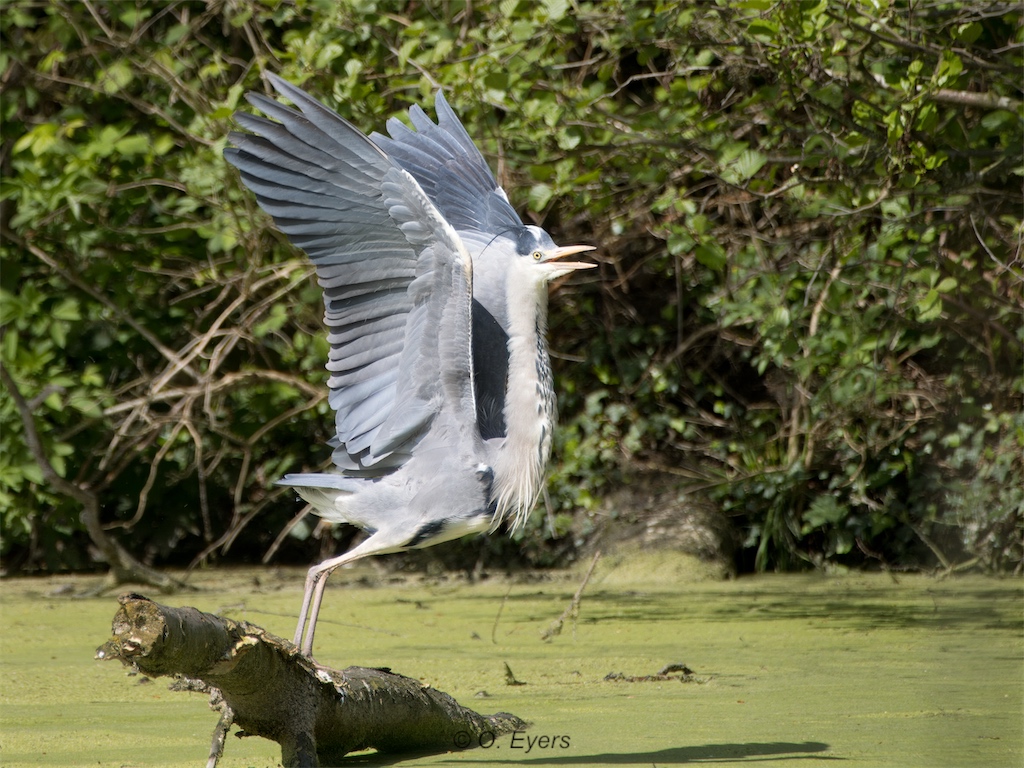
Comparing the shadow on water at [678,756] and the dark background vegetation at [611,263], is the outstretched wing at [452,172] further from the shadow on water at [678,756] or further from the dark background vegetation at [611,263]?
the shadow on water at [678,756]

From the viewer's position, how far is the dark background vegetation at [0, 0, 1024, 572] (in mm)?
4012

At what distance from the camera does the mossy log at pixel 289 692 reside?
6.26 feet

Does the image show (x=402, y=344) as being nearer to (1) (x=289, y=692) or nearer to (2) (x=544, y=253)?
(2) (x=544, y=253)

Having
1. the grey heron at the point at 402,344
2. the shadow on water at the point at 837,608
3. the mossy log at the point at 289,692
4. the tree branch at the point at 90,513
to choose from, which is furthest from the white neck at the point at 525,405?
the tree branch at the point at 90,513

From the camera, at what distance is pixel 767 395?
604 centimetres

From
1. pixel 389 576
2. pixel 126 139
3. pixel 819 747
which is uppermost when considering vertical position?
pixel 126 139

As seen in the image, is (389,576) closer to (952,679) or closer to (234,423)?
(234,423)

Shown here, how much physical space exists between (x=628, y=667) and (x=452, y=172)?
1.48m

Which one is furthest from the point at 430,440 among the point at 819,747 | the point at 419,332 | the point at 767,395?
the point at 767,395

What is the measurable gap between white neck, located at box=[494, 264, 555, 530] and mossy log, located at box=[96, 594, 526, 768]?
50 centimetres

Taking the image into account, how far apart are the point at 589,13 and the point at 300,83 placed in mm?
1096

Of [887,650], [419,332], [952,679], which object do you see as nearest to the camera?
[419,332]

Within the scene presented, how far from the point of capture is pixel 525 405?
2.85 meters

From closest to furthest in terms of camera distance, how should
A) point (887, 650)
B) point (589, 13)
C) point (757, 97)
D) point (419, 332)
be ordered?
point (419, 332) < point (887, 650) < point (757, 97) < point (589, 13)
